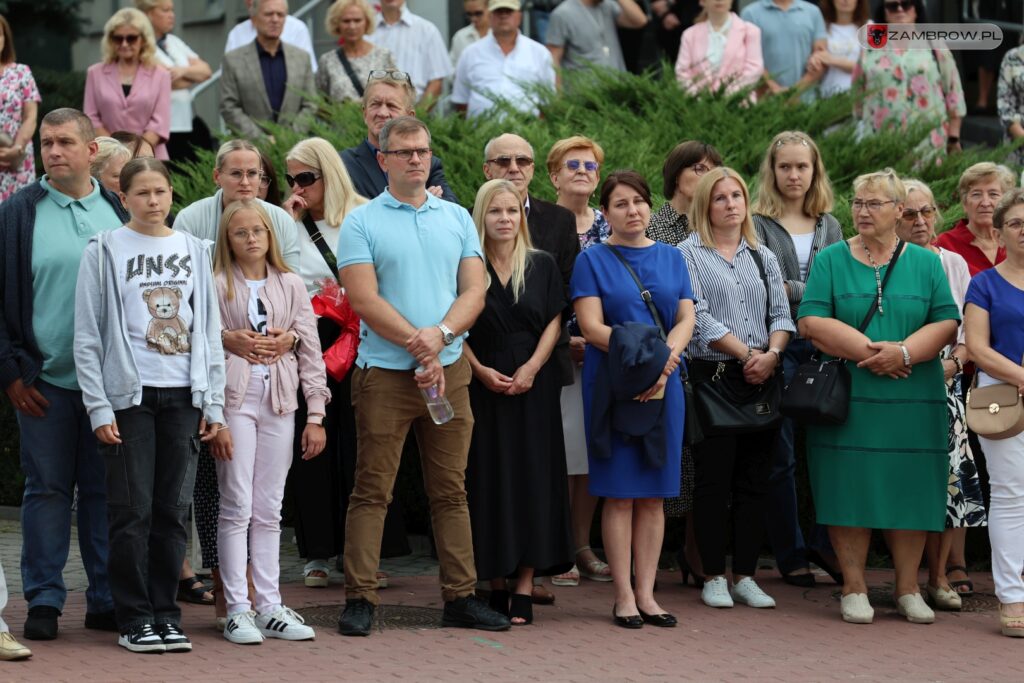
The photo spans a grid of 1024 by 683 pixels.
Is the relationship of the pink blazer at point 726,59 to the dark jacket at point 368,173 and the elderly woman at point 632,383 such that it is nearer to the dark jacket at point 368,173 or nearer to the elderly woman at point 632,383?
the dark jacket at point 368,173

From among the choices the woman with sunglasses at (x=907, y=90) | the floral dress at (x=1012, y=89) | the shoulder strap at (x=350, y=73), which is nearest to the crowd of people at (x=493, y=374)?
the shoulder strap at (x=350, y=73)

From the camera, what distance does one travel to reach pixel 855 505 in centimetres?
854

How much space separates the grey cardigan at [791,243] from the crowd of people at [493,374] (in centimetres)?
2

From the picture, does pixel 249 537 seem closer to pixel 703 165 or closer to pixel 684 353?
pixel 684 353

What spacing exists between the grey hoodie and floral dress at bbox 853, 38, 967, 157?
7676mm

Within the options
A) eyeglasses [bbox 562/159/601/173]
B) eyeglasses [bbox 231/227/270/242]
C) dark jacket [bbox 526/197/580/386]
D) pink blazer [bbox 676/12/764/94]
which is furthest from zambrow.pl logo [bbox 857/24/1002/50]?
eyeglasses [bbox 231/227/270/242]

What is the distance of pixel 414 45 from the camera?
14586mm

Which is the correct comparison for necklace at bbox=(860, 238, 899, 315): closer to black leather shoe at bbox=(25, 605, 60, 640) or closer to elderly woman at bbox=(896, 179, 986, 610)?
elderly woman at bbox=(896, 179, 986, 610)

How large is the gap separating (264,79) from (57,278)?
642cm

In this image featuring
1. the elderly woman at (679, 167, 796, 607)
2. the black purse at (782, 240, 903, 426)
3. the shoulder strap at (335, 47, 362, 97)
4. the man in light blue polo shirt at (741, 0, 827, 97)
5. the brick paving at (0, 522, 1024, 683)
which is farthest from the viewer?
the man in light blue polo shirt at (741, 0, 827, 97)

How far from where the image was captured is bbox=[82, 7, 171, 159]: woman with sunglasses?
13.1 m

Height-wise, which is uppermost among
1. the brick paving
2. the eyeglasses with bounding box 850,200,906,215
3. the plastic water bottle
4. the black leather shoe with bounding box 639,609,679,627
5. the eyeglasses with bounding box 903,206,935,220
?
the eyeglasses with bounding box 903,206,935,220

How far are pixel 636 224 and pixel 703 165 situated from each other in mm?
1036

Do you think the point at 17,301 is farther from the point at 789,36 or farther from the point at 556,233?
the point at 789,36
